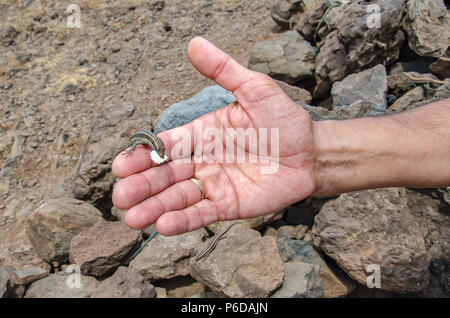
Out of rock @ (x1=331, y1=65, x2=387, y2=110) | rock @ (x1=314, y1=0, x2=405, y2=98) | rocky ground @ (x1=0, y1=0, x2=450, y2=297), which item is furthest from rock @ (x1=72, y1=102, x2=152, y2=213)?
rock @ (x1=314, y1=0, x2=405, y2=98)

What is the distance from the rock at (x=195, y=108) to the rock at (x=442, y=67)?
8.07 ft

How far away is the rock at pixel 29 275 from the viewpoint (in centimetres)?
347

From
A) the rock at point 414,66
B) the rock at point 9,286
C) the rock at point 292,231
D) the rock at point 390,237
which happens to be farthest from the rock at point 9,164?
the rock at point 414,66

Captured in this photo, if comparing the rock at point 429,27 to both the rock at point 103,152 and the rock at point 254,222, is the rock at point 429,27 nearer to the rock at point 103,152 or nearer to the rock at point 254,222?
the rock at point 254,222

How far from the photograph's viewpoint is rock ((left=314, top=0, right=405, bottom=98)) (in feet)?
14.9

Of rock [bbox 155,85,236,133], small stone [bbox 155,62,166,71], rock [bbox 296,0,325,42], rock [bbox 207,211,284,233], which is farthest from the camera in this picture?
small stone [bbox 155,62,166,71]

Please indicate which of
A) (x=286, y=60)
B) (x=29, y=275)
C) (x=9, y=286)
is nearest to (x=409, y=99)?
(x=286, y=60)

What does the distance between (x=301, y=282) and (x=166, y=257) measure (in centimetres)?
131

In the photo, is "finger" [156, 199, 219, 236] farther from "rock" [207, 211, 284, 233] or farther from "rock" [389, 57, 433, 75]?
"rock" [389, 57, 433, 75]

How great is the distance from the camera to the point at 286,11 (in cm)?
602

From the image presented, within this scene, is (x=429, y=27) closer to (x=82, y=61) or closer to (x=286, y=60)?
(x=286, y=60)

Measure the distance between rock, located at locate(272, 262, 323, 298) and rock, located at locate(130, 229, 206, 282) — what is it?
0.96 m

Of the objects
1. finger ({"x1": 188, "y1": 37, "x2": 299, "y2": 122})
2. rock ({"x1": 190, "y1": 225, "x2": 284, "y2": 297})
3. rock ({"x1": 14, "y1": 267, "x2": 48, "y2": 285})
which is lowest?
rock ({"x1": 14, "y1": 267, "x2": 48, "y2": 285})
